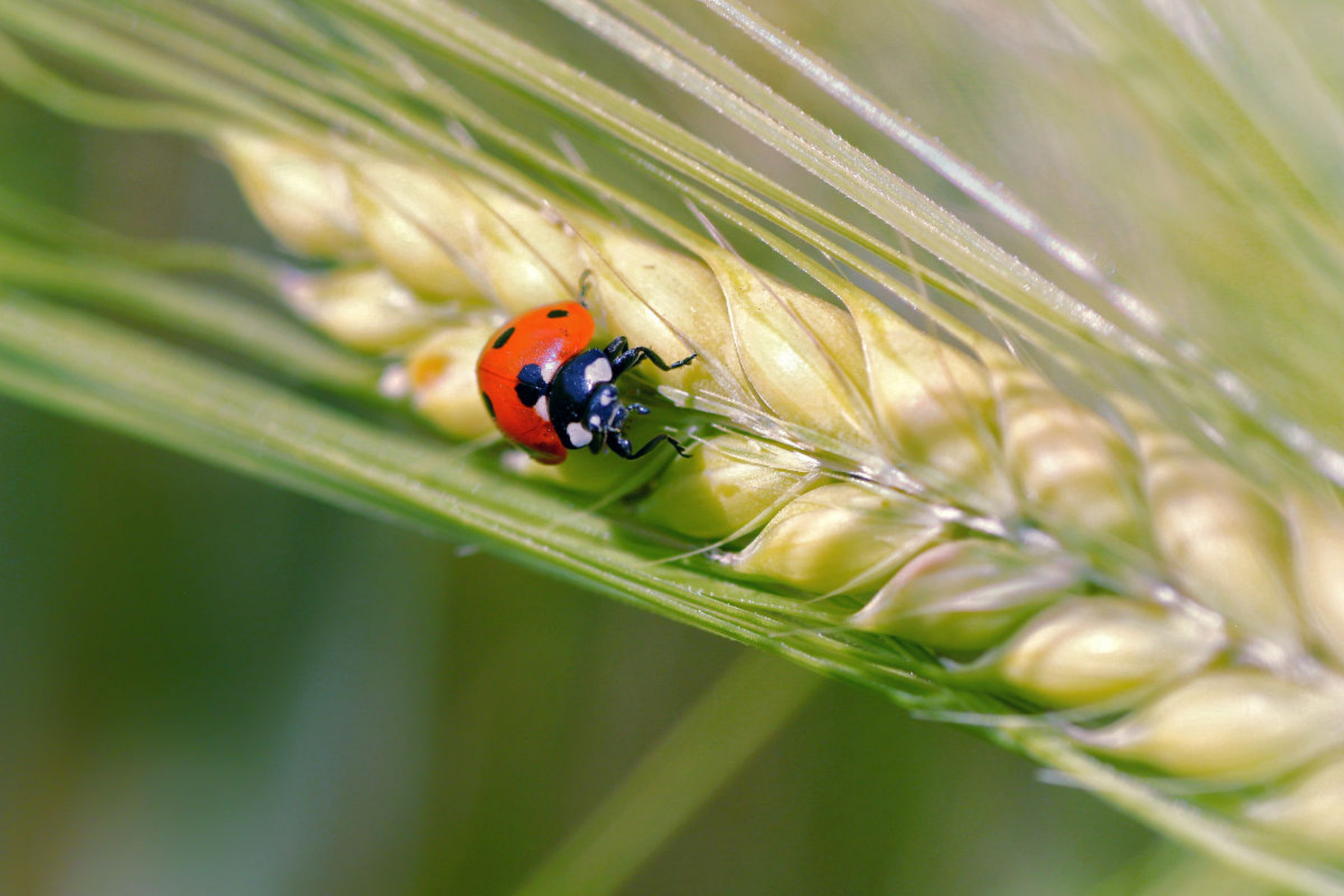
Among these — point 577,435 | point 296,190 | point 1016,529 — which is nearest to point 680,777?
point 577,435

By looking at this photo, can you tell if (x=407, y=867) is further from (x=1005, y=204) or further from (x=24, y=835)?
(x=1005, y=204)

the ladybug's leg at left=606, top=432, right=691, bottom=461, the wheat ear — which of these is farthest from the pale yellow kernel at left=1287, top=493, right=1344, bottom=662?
the ladybug's leg at left=606, top=432, right=691, bottom=461

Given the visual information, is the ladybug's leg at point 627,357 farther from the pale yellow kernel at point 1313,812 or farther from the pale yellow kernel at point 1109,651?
the pale yellow kernel at point 1313,812

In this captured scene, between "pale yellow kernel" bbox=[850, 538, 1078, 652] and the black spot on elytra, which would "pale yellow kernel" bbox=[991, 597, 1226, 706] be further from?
the black spot on elytra

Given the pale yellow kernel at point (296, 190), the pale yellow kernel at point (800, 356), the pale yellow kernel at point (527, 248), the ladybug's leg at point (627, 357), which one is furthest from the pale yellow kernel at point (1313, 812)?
the pale yellow kernel at point (296, 190)

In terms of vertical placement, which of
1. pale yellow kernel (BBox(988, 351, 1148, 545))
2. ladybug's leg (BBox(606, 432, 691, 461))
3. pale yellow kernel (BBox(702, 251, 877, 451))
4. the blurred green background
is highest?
pale yellow kernel (BBox(988, 351, 1148, 545))

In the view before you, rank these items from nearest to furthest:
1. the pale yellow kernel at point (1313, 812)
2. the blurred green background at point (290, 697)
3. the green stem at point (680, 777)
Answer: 1. the pale yellow kernel at point (1313, 812)
2. the green stem at point (680, 777)
3. the blurred green background at point (290, 697)

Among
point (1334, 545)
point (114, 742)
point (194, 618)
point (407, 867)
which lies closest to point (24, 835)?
point (114, 742)

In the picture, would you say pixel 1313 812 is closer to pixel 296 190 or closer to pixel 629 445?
pixel 629 445
